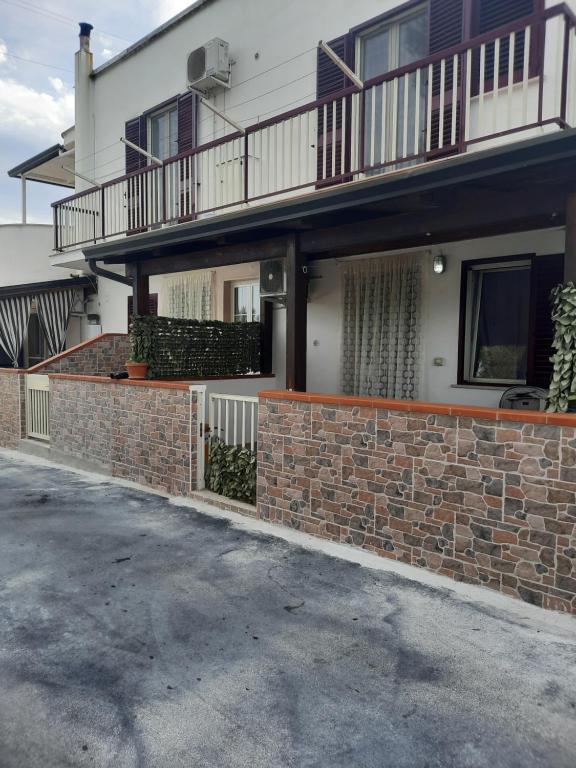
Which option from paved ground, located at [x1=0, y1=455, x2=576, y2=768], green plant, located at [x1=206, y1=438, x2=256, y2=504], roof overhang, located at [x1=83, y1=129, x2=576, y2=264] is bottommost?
paved ground, located at [x1=0, y1=455, x2=576, y2=768]

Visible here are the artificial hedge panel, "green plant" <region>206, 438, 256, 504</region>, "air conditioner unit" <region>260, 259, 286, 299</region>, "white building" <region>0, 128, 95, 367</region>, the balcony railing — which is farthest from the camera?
"white building" <region>0, 128, 95, 367</region>

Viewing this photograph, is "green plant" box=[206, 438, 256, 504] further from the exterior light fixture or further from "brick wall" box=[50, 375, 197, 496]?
the exterior light fixture

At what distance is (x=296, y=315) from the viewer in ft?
23.2

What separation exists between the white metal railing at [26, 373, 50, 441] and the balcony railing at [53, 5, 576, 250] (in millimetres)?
2930

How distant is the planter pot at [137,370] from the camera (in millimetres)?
7738

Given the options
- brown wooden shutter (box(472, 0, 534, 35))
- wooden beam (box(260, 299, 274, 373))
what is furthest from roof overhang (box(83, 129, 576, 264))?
brown wooden shutter (box(472, 0, 534, 35))

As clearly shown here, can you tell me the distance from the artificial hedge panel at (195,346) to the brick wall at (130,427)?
0.74 meters

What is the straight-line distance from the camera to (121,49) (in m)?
12.2

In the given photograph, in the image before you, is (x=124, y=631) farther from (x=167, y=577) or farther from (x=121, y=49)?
(x=121, y=49)

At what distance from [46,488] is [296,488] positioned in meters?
4.02

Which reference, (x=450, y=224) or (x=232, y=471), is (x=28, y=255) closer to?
(x=232, y=471)

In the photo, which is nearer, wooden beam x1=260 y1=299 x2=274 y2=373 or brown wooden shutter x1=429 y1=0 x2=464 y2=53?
brown wooden shutter x1=429 y1=0 x2=464 y2=53

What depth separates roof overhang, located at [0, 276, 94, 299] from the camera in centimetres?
1304

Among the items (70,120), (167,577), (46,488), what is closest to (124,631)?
(167,577)
